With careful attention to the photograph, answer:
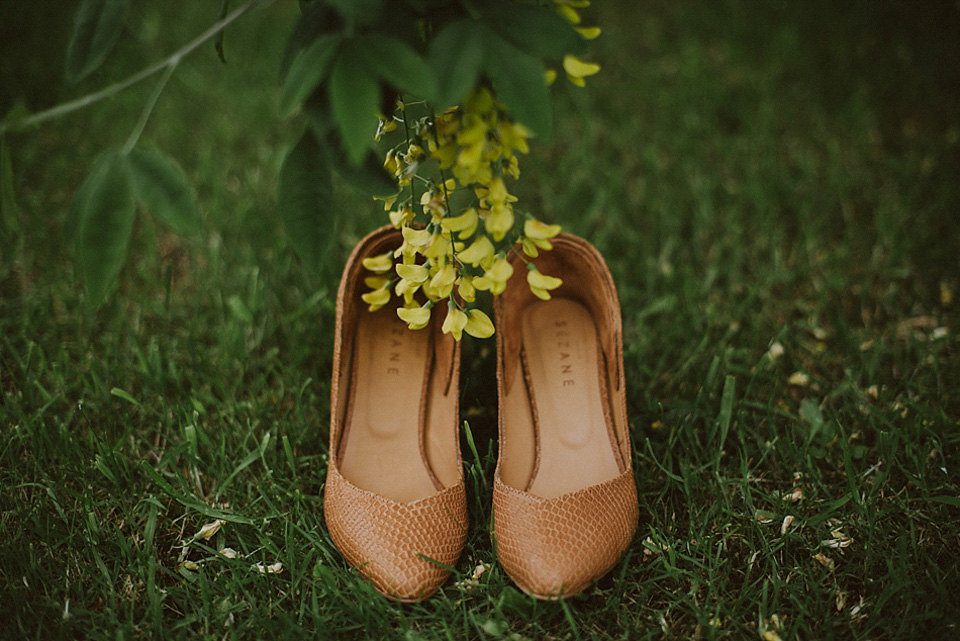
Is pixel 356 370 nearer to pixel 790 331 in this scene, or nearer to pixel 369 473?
pixel 369 473

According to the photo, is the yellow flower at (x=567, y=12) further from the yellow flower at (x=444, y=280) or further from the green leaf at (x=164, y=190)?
the green leaf at (x=164, y=190)

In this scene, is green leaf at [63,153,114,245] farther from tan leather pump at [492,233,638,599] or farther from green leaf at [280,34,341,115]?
tan leather pump at [492,233,638,599]

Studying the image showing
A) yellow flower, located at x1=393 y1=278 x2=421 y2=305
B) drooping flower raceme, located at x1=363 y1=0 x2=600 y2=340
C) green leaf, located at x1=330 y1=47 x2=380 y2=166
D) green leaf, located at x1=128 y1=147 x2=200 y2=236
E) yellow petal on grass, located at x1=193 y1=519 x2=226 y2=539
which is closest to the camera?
green leaf, located at x1=330 y1=47 x2=380 y2=166

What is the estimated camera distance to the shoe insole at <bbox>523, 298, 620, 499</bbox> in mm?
1366

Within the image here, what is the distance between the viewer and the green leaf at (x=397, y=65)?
0.68 meters

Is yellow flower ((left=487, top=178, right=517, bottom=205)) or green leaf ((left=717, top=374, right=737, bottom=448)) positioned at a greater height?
yellow flower ((left=487, top=178, right=517, bottom=205))

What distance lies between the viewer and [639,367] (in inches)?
65.5

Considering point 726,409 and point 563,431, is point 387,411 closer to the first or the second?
point 563,431

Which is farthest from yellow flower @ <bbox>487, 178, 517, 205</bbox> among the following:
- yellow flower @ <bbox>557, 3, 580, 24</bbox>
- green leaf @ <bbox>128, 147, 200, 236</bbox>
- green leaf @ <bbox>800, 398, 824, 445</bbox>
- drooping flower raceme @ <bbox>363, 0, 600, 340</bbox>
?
green leaf @ <bbox>800, 398, 824, 445</bbox>

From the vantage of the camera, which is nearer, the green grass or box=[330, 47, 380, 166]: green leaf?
box=[330, 47, 380, 166]: green leaf

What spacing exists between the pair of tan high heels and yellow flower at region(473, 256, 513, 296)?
36cm

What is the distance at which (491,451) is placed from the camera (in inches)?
55.2

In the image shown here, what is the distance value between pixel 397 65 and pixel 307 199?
0.19m

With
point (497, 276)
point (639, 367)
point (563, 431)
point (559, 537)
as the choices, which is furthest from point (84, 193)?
point (639, 367)
